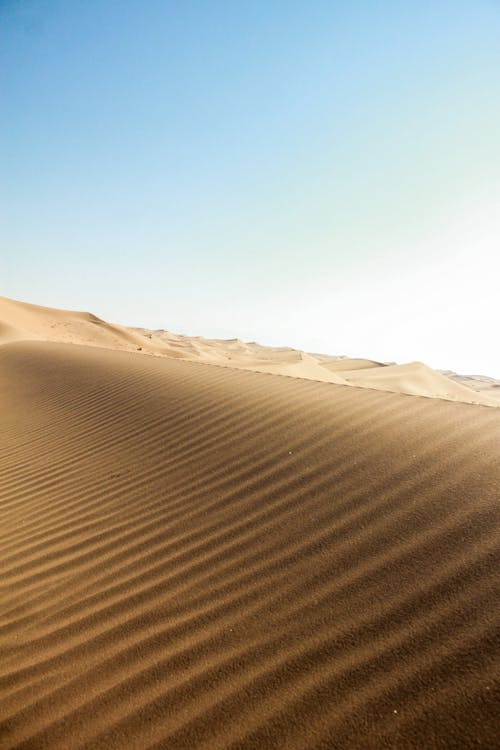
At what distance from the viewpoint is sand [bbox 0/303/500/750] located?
1616 mm

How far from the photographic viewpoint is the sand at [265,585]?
162 centimetres

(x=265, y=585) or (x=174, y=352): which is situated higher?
(x=174, y=352)

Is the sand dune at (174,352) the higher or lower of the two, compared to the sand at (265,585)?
higher

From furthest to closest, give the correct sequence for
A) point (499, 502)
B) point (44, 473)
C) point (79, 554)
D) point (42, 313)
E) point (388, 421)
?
point (42, 313), point (44, 473), point (388, 421), point (79, 554), point (499, 502)

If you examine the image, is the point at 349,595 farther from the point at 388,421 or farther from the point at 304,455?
the point at 388,421

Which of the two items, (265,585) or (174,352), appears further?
(174,352)

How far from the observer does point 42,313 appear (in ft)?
95.2

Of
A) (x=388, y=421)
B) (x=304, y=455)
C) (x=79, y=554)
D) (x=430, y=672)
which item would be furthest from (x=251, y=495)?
(x=430, y=672)

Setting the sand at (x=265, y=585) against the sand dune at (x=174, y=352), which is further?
the sand dune at (x=174, y=352)

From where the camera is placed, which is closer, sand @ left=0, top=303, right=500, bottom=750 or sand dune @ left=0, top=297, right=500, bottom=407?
sand @ left=0, top=303, right=500, bottom=750

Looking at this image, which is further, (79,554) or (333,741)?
(79,554)

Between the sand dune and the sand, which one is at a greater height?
the sand dune

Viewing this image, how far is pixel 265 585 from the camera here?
90.7 inches

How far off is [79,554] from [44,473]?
1812 mm
